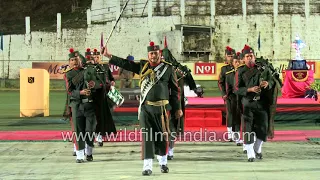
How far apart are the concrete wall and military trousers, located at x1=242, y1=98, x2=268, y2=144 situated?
30.9 metres

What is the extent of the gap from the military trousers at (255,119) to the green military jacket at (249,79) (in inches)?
6.1

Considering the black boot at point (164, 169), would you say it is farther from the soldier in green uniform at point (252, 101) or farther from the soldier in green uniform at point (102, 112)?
the soldier in green uniform at point (102, 112)

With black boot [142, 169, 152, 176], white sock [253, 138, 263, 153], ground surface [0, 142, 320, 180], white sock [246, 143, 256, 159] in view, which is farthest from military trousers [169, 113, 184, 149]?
black boot [142, 169, 152, 176]

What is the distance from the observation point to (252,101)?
957 centimetres

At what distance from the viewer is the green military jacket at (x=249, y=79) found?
9469 mm

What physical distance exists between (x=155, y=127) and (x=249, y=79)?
83.6 inches

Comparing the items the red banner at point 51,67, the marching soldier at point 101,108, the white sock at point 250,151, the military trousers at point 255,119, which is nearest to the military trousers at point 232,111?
the military trousers at point 255,119

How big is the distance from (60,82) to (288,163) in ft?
86.7

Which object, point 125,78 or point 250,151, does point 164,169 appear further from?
point 125,78

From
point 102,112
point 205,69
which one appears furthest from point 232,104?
point 205,69

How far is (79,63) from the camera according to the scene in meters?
9.70

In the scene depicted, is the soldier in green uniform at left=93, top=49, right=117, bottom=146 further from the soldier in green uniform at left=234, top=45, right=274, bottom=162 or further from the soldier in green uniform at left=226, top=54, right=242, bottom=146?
the soldier in green uniform at left=226, top=54, right=242, bottom=146

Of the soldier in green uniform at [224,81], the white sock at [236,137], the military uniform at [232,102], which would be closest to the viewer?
the white sock at [236,137]

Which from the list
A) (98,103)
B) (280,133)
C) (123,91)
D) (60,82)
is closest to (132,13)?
(60,82)
